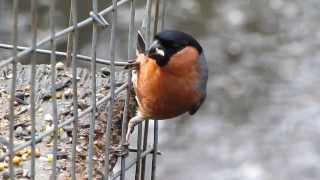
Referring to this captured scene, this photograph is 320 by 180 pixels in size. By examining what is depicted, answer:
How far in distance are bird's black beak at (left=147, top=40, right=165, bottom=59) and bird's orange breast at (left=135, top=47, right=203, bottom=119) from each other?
41 mm

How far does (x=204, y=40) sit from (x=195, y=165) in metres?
1.44

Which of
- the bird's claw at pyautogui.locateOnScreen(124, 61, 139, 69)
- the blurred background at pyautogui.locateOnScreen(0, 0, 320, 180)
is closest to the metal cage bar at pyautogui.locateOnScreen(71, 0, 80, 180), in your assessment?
the bird's claw at pyautogui.locateOnScreen(124, 61, 139, 69)

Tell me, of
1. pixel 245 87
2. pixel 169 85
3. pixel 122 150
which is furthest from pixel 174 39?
pixel 245 87

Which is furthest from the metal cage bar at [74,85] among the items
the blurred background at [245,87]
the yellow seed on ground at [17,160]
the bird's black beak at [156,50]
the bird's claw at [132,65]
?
the blurred background at [245,87]

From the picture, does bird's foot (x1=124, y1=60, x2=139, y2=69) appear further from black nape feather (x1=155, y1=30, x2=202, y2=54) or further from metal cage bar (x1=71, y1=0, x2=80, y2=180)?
metal cage bar (x1=71, y1=0, x2=80, y2=180)

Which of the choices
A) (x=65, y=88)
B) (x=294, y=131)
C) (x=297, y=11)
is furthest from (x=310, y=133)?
(x=65, y=88)

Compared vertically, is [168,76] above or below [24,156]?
above

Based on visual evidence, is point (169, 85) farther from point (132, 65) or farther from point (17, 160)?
point (17, 160)

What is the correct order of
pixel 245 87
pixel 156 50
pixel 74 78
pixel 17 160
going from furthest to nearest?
pixel 245 87
pixel 156 50
pixel 17 160
pixel 74 78

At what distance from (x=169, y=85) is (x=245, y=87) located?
10.6 feet

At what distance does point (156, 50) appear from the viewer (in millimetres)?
2359

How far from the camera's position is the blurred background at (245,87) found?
16.3 ft

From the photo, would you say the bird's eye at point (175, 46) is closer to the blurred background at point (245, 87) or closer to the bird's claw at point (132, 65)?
the bird's claw at point (132, 65)

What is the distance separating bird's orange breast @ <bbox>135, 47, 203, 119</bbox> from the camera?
243 centimetres
